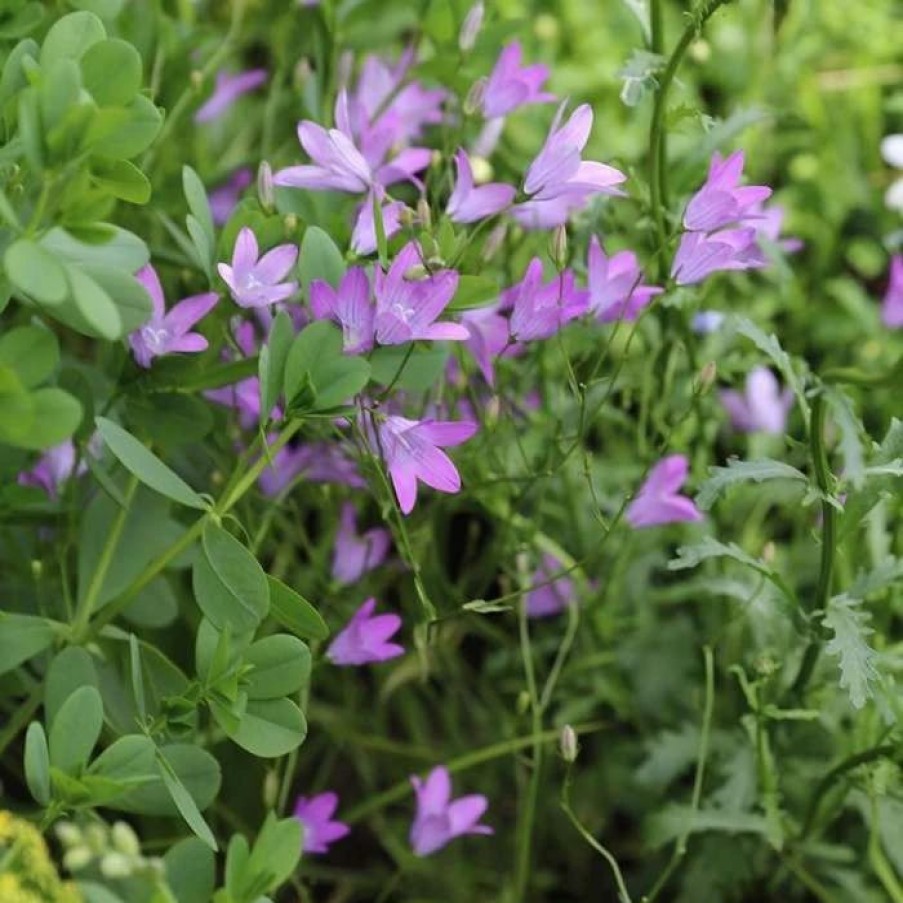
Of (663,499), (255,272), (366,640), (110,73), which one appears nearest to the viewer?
(110,73)

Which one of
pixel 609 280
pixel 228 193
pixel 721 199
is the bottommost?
pixel 228 193

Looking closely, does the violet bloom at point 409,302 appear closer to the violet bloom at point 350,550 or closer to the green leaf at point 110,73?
the green leaf at point 110,73

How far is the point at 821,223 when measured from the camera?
1.88 meters

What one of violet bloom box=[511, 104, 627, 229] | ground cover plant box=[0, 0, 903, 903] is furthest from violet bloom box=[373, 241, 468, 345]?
violet bloom box=[511, 104, 627, 229]

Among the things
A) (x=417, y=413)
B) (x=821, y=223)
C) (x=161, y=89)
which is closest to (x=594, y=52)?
(x=821, y=223)

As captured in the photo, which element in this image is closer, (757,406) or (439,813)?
(439,813)

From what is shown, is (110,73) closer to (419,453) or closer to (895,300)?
(419,453)

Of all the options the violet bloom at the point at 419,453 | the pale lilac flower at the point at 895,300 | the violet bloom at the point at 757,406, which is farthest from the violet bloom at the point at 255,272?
the pale lilac flower at the point at 895,300

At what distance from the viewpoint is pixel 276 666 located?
2.98 ft

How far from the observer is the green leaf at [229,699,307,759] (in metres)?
0.91

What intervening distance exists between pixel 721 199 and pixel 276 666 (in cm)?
40

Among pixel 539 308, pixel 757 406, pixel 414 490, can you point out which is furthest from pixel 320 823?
pixel 757 406

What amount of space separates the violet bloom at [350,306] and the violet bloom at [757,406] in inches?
23.3

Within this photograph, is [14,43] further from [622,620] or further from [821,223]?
[821,223]
